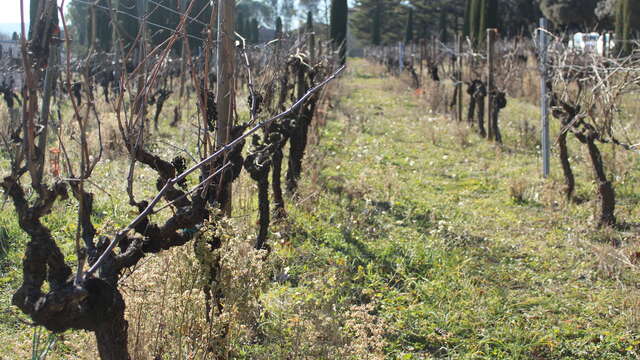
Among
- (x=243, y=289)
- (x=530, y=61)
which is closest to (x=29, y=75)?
(x=243, y=289)

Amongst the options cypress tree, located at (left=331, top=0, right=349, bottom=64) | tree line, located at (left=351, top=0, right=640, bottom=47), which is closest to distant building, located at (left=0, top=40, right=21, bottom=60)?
tree line, located at (left=351, top=0, right=640, bottom=47)

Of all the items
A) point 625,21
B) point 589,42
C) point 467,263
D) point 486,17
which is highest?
point 486,17

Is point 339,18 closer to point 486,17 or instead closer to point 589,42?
point 486,17

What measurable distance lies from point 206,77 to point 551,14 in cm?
3271

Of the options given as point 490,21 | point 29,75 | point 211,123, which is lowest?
point 211,123

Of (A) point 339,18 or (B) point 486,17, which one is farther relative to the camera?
(A) point 339,18

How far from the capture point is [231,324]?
2.96m

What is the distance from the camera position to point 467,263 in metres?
5.14

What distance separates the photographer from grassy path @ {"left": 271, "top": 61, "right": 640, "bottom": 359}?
3.98 metres

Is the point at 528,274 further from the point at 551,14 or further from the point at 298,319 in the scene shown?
the point at 551,14

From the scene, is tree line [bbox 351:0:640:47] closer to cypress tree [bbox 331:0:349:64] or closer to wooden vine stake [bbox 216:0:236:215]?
cypress tree [bbox 331:0:349:64]

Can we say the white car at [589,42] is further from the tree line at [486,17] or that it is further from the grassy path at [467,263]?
the grassy path at [467,263]

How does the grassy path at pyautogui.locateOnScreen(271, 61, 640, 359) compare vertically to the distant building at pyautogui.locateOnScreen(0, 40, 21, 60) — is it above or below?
below

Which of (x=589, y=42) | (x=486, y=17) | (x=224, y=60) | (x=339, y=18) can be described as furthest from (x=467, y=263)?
(x=339, y=18)
